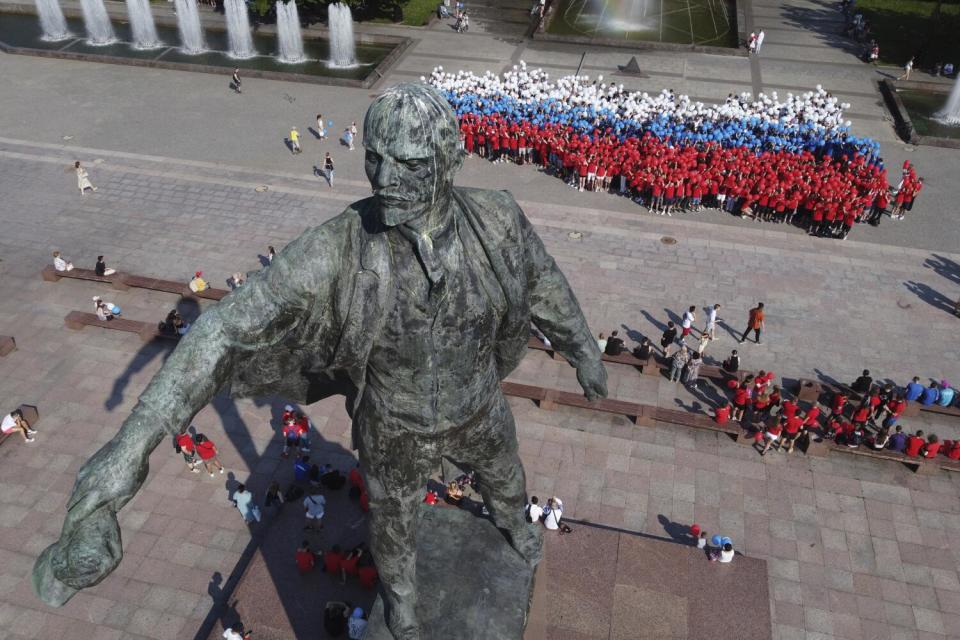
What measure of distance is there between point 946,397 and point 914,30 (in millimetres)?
33205

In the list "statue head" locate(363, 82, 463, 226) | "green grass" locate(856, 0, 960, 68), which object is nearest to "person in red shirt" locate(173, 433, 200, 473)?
"statue head" locate(363, 82, 463, 226)

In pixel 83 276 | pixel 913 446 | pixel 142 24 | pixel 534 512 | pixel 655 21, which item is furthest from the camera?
pixel 655 21

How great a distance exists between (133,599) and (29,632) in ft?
5.55

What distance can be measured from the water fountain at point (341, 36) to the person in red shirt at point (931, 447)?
31647 mm

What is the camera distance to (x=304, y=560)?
13164mm

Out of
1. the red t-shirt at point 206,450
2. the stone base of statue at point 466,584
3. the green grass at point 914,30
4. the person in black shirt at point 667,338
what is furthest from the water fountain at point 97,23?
the stone base of statue at point 466,584

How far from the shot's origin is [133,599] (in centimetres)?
1355

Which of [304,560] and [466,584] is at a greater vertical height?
[466,584]

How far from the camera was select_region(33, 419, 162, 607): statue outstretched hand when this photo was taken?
391 cm

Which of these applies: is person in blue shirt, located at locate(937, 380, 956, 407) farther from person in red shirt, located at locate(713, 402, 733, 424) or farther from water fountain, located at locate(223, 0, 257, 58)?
water fountain, located at locate(223, 0, 257, 58)

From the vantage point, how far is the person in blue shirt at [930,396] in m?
17.5

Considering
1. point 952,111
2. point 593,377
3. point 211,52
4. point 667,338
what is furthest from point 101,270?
point 952,111

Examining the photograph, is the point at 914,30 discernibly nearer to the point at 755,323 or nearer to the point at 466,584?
the point at 755,323

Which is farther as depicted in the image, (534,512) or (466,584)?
(534,512)
